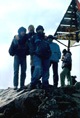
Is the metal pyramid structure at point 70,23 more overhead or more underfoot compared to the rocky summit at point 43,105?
more overhead

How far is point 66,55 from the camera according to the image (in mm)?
13219

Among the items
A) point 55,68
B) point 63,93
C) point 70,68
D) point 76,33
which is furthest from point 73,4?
point 63,93

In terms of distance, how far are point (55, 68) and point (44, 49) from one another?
1.33 m

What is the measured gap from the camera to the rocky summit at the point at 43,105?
996cm

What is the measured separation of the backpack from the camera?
1079 centimetres

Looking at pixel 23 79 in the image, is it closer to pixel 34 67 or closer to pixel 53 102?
pixel 34 67

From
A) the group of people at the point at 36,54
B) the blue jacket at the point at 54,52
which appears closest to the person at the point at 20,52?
the group of people at the point at 36,54

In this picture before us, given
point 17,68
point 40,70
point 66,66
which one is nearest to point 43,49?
point 40,70

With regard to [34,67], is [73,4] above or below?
above

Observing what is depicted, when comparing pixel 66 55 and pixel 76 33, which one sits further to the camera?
pixel 76 33

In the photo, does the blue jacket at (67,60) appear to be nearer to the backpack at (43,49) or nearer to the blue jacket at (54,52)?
the blue jacket at (54,52)

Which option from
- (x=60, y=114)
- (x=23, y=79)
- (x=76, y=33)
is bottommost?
(x=60, y=114)

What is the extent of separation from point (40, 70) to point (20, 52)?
1.21 metres

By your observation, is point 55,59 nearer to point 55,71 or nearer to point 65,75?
point 55,71
